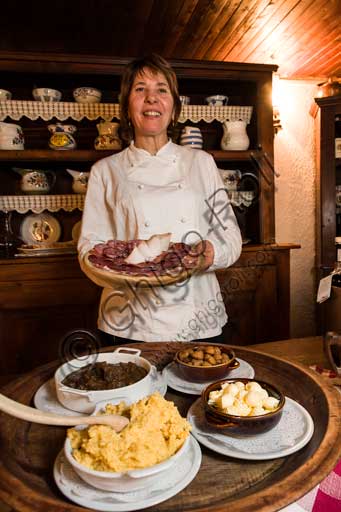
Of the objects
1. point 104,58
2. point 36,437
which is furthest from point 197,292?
point 104,58

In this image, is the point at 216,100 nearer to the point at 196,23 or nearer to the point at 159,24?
the point at 196,23

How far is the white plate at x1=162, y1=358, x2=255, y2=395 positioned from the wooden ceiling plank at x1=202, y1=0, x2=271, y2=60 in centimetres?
204

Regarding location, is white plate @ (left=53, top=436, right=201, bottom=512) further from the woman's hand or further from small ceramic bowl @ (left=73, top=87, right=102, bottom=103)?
small ceramic bowl @ (left=73, top=87, right=102, bottom=103)

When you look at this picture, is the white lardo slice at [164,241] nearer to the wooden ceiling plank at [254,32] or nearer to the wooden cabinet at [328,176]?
the wooden ceiling plank at [254,32]

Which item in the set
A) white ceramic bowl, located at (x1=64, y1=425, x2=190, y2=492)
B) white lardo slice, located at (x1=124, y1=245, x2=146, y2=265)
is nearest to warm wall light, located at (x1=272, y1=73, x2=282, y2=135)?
white lardo slice, located at (x1=124, y1=245, x2=146, y2=265)

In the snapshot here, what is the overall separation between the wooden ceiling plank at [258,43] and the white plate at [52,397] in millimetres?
2260

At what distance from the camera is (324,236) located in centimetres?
287

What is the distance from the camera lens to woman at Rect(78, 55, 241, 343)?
141 cm

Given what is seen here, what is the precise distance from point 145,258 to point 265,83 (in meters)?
1.86

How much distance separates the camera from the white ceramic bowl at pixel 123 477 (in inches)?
22.5

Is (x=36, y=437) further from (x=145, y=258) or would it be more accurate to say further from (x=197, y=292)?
(x=197, y=292)

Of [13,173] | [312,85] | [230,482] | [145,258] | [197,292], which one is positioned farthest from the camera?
[312,85]

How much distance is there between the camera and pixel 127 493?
593 mm

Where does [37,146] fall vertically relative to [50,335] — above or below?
above
